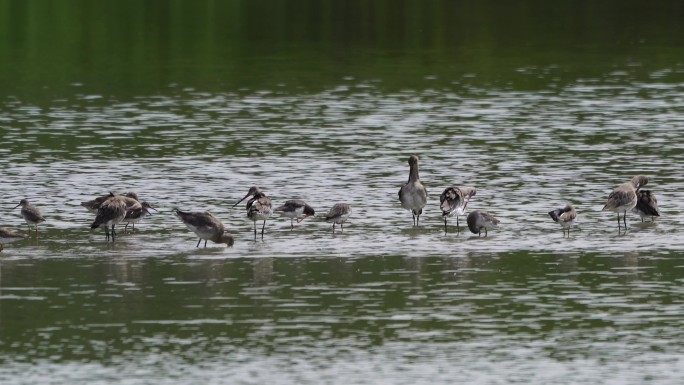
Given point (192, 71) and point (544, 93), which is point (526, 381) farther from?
point (192, 71)

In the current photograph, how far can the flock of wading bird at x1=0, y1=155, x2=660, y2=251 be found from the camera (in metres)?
25.6

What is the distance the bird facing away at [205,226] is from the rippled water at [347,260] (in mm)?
280

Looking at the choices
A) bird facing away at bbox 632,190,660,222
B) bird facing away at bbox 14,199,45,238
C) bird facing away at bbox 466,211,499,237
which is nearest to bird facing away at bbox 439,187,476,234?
bird facing away at bbox 466,211,499,237

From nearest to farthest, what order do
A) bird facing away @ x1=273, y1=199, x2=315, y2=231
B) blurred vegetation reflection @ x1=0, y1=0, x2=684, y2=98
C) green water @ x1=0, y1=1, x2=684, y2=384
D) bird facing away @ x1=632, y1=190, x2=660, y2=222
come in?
1. green water @ x1=0, y1=1, x2=684, y2=384
2. bird facing away @ x1=273, y1=199, x2=315, y2=231
3. bird facing away @ x1=632, y1=190, x2=660, y2=222
4. blurred vegetation reflection @ x1=0, y1=0, x2=684, y2=98

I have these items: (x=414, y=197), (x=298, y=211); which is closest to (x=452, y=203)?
(x=414, y=197)

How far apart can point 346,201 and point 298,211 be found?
9.93 feet

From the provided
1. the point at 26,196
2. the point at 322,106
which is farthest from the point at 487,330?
the point at 322,106

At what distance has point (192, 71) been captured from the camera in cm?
5459

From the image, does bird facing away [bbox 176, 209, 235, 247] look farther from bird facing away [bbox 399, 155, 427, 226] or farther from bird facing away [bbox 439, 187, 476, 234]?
bird facing away [bbox 439, 187, 476, 234]

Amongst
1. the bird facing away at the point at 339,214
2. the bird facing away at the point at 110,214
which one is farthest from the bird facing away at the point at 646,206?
the bird facing away at the point at 110,214

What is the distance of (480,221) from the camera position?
26469mm

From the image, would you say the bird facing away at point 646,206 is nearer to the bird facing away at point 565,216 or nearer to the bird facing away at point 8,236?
the bird facing away at point 565,216

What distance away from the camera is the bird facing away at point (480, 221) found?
26422mm

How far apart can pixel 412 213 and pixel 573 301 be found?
7.11 m
